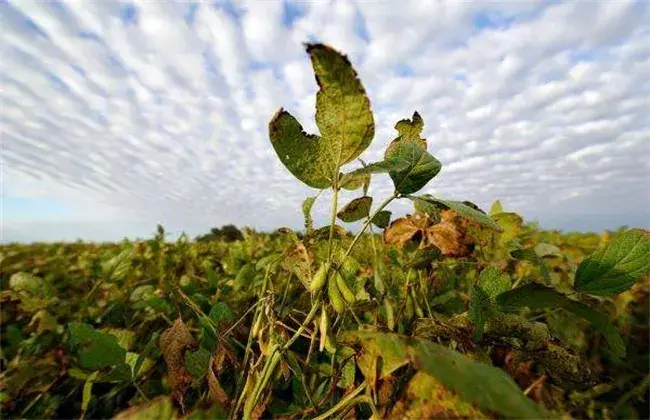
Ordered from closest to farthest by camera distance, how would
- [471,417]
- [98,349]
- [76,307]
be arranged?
[471,417] → [98,349] → [76,307]

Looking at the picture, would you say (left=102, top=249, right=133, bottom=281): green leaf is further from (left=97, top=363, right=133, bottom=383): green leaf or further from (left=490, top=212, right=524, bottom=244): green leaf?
(left=490, top=212, right=524, bottom=244): green leaf

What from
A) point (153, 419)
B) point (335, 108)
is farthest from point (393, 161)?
point (153, 419)

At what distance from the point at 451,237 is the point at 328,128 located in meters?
0.53

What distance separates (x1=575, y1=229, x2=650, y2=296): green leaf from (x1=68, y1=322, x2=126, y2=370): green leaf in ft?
3.10

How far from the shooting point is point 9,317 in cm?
219

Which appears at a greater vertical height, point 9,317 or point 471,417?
point 471,417

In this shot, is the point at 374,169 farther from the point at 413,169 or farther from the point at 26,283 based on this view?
the point at 26,283

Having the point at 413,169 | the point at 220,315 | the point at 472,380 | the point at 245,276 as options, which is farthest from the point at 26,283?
the point at 472,380

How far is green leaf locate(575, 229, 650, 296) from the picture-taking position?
0.62 m

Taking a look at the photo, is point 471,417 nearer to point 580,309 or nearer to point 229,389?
point 580,309

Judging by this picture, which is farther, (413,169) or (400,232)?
(400,232)

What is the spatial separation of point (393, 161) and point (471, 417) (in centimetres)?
33

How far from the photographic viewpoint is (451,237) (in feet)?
3.17

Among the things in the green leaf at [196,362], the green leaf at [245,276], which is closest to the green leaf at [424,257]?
the green leaf at [196,362]
